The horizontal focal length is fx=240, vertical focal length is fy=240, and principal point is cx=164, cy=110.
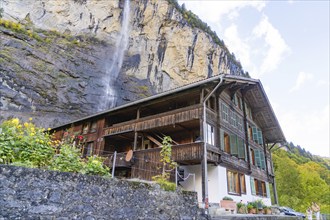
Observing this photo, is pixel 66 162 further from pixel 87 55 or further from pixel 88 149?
pixel 87 55

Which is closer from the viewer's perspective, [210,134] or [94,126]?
[210,134]

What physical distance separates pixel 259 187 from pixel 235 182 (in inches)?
195

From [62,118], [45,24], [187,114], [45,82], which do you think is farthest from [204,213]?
[45,24]

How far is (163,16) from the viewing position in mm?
42500

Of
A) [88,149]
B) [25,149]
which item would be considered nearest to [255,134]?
[88,149]

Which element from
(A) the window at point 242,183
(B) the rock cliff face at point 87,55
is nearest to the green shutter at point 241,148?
(A) the window at point 242,183

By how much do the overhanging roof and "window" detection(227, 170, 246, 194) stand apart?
5.75m

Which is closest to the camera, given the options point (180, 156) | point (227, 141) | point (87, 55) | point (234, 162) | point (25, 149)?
point (25, 149)

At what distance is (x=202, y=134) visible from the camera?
41.4 feet

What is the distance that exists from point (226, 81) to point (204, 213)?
955 centimetres

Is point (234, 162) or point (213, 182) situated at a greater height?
point (234, 162)

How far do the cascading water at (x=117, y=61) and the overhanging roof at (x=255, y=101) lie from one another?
12.5 metres

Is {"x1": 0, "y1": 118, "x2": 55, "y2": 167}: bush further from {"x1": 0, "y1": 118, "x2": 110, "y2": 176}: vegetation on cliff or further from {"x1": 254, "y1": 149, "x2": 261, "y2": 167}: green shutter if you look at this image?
{"x1": 254, "y1": 149, "x2": 261, "y2": 167}: green shutter

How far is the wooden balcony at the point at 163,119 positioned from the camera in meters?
13.6
